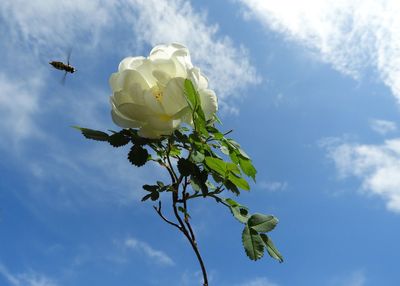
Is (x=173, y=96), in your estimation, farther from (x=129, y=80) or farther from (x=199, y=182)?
(x=199, y=182)

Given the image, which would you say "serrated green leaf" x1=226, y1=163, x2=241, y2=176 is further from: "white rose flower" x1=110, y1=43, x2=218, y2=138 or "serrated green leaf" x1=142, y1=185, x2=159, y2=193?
"serrated green leaf" x1=142, y1=185, x2=159, y2=193

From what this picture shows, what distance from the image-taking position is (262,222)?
1727 millimetres

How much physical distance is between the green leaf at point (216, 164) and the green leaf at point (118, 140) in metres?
0.30

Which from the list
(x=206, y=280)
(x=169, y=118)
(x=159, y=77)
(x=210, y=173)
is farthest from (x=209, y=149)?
(x=206, y=280)

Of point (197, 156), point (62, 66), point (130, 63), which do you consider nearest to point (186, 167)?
point (197, 156)

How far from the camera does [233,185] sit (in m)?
1.72

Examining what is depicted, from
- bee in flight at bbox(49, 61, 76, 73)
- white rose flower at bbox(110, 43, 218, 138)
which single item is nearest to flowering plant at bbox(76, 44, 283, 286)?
white rose flower at bbox(110, 43, 218, 138)

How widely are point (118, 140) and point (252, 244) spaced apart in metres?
0.61

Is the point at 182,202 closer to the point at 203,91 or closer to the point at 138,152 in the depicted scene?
the point at 138,152

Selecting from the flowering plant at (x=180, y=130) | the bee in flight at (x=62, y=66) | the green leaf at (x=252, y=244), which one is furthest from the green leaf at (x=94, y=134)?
the bee in flight at (x=62, y=66)

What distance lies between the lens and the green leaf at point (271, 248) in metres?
1.67

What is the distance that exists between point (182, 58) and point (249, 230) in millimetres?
675

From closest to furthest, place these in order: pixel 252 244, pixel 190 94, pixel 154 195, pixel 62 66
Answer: pixel 190 94
pixel 252 244
pixel 154 195
pixel 62 66

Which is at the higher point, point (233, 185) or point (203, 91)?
point (203, 91)
